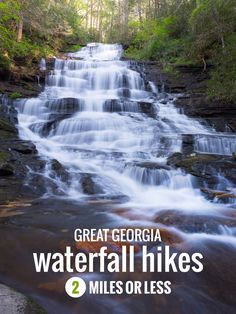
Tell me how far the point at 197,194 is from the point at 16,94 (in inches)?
351

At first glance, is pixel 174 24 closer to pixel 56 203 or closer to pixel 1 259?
pixel 56 203

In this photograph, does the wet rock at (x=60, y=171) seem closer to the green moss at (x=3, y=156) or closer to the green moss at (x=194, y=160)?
the green moss at (x=3, y=156)

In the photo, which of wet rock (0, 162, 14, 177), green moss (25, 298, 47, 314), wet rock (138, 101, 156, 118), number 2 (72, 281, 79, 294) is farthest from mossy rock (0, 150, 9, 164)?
wet rock (138, 101, 156, 118)

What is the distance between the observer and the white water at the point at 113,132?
777 cm

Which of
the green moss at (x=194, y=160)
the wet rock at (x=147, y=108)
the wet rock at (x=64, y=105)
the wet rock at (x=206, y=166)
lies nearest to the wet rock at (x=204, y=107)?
the wet rock at (x=147, y=108)

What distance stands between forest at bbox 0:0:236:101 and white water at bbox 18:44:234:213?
200 centimetres

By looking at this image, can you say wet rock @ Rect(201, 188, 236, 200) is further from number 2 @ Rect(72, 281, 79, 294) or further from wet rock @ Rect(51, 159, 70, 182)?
number 2 @ Rect(72, 281, 79, 294)

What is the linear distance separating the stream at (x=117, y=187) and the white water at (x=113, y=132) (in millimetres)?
33

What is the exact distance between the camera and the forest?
13.4 metres

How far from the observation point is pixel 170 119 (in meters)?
13.2

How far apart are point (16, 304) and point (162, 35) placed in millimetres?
A: 20364

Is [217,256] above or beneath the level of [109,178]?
beneath

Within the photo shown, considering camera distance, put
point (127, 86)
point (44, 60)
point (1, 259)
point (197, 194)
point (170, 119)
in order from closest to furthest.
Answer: point (1, 259)
point (197, 194)
point (170, 119)
point (127, 86)
point (44, 60)

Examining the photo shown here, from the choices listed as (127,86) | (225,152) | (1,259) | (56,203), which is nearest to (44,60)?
(127,86)
